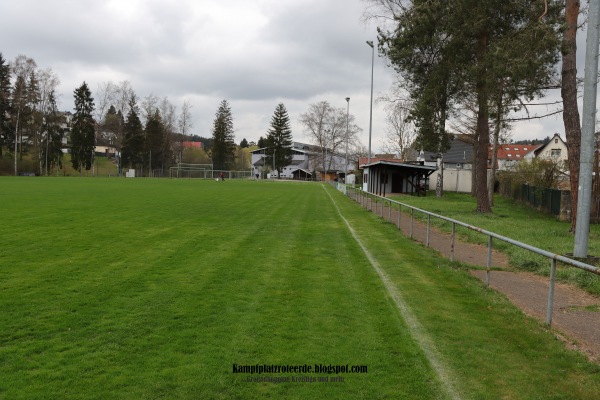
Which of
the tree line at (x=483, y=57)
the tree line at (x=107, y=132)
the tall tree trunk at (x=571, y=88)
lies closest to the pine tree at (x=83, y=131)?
the tree line at (x=107, y=132)

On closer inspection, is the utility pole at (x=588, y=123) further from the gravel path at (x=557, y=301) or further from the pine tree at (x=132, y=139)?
the pine tree at (x=132, y=139)

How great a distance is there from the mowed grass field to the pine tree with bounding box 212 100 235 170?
297 ft

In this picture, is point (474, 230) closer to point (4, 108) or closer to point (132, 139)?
point (4, 108)

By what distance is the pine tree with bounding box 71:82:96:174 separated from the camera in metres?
75.1

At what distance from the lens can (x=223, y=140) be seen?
10038cm

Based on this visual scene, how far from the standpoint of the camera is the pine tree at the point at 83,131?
246 feet

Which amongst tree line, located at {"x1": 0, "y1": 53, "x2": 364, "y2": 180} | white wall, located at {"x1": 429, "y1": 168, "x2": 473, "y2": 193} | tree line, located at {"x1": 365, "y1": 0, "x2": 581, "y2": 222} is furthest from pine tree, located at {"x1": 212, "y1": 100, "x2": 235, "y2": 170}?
tree line, located at {"x1": 365, "y1": 0, "x2": 581, "y2": 222}

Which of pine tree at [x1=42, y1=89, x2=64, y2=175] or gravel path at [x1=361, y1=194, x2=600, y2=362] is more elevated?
pine tree at [x1=42, y1=89, x2=64, y2=175]

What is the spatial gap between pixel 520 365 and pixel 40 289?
20.2 ft

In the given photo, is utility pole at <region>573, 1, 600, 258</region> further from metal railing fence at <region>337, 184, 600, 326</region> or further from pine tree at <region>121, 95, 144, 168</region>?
pine tree at <region>121, 95, 144, 168</region>

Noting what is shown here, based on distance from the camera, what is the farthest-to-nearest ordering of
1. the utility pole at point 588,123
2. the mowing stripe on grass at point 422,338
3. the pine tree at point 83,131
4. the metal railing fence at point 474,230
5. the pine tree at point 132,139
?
the pine tree at point 132,139
the pine tree at point 83,131
the utility pole at point 588,123
the metal railing fence at point 474,230
the mowing stripe on grass at point 422,338

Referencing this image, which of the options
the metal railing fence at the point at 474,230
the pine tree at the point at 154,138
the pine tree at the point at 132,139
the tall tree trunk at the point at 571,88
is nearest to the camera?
the metal railing fence at the point at 474,230

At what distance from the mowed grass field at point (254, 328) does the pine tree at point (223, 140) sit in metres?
90.4

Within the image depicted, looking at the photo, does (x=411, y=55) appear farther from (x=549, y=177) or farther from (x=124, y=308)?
(x=124, y=308)
